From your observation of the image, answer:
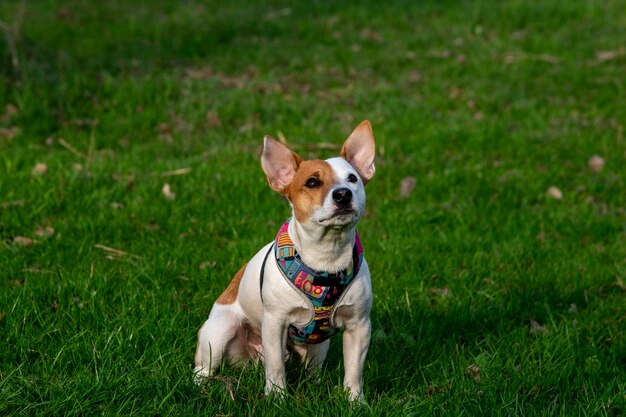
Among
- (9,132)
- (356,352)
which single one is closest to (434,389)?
(356,352)

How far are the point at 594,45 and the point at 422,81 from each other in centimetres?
311

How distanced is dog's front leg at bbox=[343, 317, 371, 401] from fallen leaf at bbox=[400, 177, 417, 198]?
3229 millimetres

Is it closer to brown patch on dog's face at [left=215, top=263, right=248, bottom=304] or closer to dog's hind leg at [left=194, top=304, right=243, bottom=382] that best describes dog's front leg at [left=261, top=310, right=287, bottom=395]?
dog's hind leg at [left=194, top=304, right=243, bottom=382]

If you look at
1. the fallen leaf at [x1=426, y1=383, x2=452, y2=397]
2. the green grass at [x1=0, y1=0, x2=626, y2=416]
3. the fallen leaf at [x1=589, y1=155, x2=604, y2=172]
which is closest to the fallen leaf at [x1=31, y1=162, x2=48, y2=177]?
the green grass at [x1=0, y1=0, x2=626, y2=416]

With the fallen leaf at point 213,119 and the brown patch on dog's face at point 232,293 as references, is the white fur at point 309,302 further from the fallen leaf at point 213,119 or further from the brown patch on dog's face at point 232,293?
the fallen leaf at point 213,119

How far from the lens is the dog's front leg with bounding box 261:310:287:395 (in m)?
3.75

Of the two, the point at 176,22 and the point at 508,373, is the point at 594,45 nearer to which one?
the point at 176,22

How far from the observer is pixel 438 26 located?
→ 40.3 feet

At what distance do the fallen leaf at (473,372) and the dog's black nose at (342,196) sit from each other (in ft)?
4.63

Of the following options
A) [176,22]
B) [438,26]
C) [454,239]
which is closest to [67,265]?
[454,239]

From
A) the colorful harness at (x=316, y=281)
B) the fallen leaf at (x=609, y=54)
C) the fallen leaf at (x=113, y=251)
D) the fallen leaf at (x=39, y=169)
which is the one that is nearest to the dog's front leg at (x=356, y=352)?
the colorful harness at (x=316, y=281)

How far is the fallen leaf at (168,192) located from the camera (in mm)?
6547

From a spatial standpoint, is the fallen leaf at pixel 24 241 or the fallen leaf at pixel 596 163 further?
the fallen leaf at pixel 596 163

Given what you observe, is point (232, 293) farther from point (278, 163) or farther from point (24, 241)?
point (24, 241)
